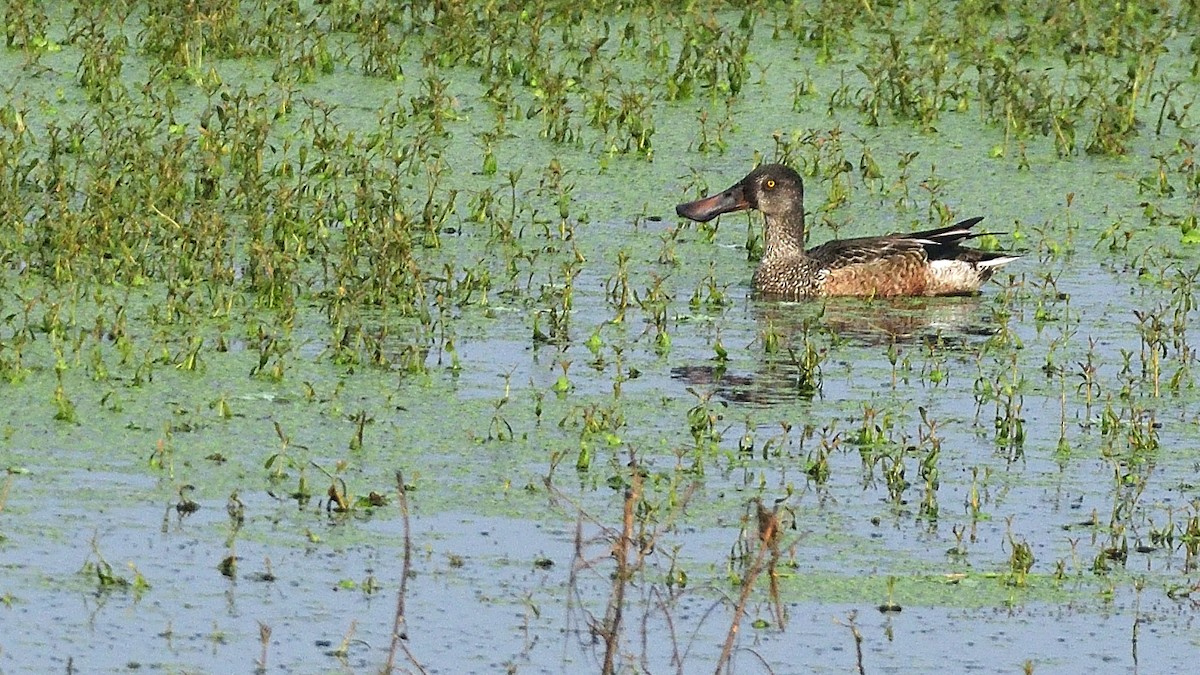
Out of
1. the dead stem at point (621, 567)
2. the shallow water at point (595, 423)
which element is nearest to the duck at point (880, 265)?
the shallow water at point (595, 423)

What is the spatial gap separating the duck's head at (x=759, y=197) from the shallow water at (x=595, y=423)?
0.64ft

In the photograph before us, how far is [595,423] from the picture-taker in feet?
27.2

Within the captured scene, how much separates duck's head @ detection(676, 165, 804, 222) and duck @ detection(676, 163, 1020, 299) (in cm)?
5

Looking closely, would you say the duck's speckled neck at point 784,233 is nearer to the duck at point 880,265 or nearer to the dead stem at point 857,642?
the duck at point 880,265

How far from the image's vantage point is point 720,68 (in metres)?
14.7

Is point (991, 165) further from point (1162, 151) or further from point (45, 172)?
point (45, 172)

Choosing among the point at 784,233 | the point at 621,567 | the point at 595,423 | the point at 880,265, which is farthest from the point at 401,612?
the point at 784,233

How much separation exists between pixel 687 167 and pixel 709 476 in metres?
5.28

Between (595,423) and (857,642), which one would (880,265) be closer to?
(595,423)

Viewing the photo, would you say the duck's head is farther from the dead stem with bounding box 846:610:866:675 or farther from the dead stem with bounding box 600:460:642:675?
the dead stem with bounding box 600:460:642:675

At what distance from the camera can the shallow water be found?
6.48 meters

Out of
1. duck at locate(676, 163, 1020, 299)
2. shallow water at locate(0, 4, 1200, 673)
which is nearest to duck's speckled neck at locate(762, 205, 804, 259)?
duck at locate(676, 163, 1020, 299)

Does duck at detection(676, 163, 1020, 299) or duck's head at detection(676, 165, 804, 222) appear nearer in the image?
duck at detection(676, 163, 1020, 299)

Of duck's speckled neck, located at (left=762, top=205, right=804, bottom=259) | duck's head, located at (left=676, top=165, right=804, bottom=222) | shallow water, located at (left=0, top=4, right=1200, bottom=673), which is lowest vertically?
shallow water, located at (left=0, top=4, right=1200, bottom=673)
